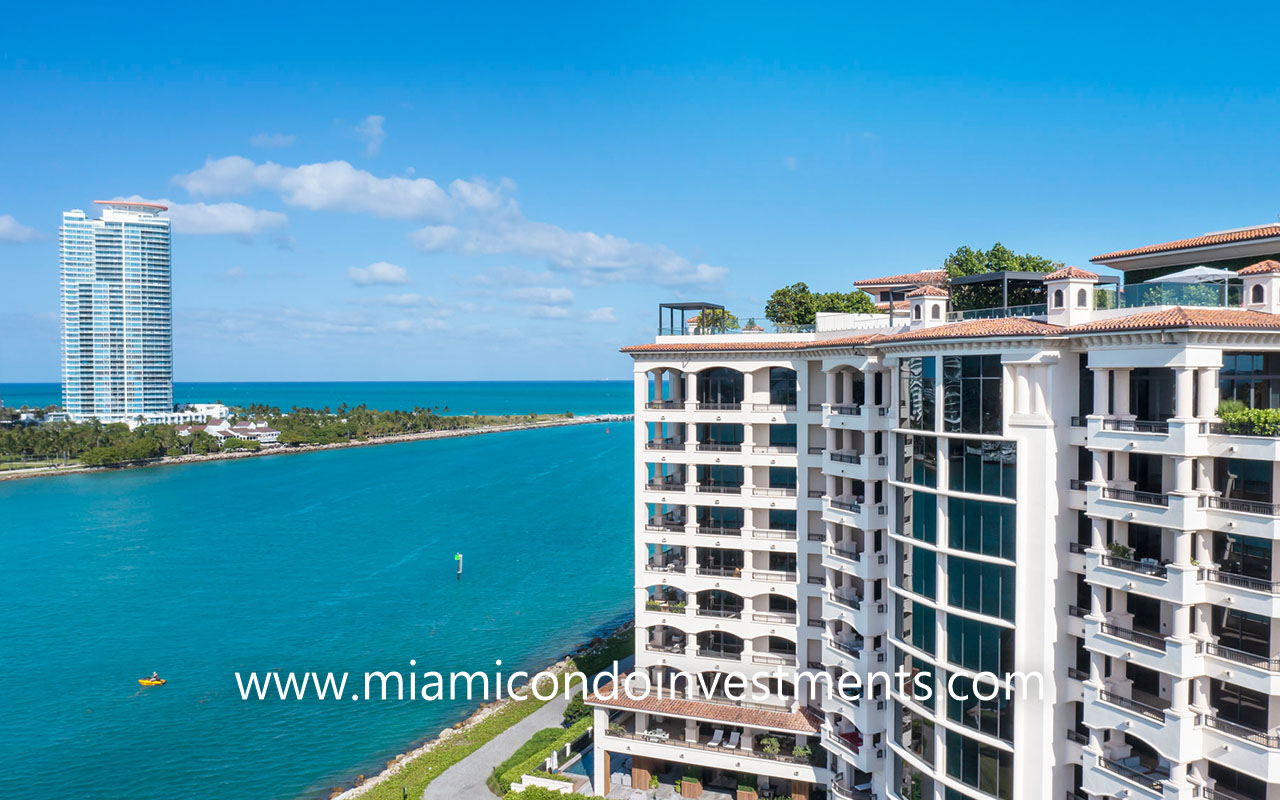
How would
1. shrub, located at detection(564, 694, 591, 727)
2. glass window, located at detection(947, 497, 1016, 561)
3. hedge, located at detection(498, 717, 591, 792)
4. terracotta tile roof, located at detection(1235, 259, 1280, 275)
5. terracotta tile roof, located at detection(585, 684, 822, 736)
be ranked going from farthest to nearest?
shrub, located at detection(564, 694, 591, 727)
hedge, located at detection(498, 717, 591, 792)
terracotta tile roof, located at detection(585, 684, 822, 736)
glass window, located at detection(947, 497, 1016, 561)
terracotta tile roof, located at detection(1235, 259, 1280, 275)

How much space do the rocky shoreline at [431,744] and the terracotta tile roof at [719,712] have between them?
12.7 metres

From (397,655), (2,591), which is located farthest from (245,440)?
(397,655)

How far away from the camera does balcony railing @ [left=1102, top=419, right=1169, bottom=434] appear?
77.2 feet

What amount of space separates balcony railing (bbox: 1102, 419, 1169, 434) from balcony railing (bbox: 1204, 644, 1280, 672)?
5903mm

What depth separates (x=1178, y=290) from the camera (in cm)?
2512

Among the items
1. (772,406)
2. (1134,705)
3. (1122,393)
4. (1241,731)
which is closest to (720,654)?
(772,406)

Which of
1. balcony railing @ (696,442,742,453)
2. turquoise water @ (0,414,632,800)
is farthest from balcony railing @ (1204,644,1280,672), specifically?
turquoise water @ (0,414,632,800)

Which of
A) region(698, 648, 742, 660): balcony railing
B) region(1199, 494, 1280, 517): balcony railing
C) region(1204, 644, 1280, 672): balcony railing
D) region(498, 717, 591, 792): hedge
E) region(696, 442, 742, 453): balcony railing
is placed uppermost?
region(696, 442, 742, 453): balcony railing

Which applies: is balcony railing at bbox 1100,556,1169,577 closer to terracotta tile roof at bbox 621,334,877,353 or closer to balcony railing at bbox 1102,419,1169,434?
balcony railing at bbox 1102,419,1169,434

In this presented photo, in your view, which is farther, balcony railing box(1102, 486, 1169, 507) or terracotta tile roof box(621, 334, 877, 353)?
terracotta tile roof box(621, 334, 877, 353)

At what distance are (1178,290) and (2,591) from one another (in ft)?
308

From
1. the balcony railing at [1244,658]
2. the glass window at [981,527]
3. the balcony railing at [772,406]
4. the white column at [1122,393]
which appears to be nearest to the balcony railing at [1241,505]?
the white column at [1122,393]

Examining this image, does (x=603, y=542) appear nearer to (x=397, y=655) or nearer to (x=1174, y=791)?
(x=397, y=655)

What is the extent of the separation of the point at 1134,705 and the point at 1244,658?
121 inches
